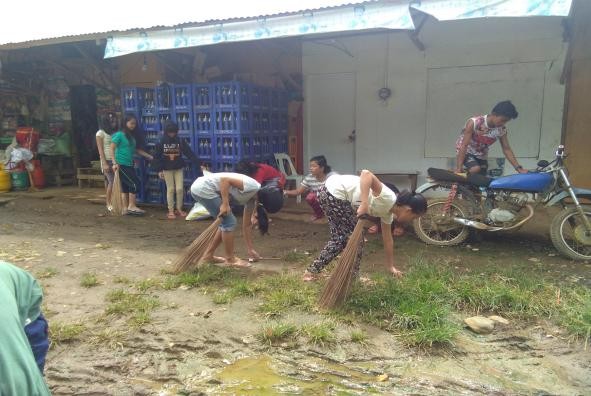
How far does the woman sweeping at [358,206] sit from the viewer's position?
3.58 m

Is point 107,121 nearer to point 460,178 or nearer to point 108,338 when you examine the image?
point 108,338

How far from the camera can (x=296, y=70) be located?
8.42 m

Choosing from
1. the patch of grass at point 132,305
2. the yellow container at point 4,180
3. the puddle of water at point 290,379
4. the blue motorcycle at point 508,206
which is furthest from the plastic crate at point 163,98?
the puddle of water at point 290,379

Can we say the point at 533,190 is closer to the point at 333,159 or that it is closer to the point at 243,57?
the point at 333,159

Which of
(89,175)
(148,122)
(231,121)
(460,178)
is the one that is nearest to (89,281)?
(231,121)

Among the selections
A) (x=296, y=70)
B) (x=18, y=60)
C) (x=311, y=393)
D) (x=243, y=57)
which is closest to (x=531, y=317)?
(x=311, y=393)

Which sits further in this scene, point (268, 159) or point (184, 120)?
point (268, 159)

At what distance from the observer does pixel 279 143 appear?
801 centimetres

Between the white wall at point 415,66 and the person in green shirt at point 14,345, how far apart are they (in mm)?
7076

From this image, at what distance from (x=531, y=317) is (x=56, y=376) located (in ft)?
11.1

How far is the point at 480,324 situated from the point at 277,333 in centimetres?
148

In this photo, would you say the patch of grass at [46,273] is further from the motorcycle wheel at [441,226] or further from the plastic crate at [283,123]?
the plastic crate at [283,123]

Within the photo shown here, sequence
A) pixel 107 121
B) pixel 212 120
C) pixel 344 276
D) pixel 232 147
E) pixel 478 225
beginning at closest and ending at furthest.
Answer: pixel 344 276 < pixel 478 225 < pixel 232 147 < pixel 212 120 < pixel 107 121

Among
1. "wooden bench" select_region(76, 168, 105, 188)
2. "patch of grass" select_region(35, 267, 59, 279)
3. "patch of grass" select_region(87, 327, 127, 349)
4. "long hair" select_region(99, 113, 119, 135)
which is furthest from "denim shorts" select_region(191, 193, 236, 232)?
"wooden bench" select_region(76, 168, 105, 188)
